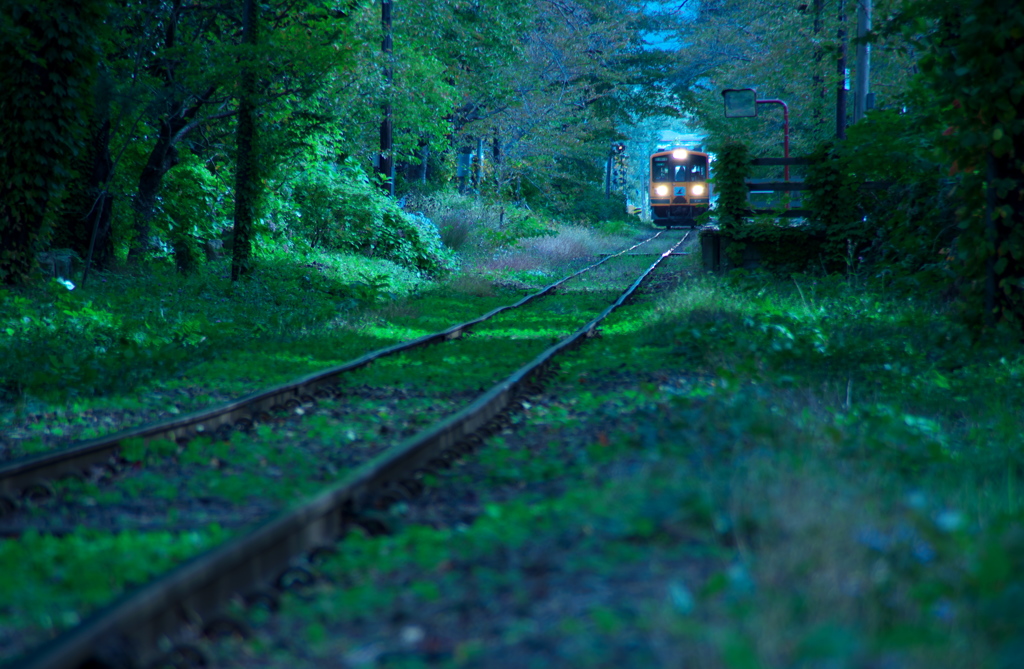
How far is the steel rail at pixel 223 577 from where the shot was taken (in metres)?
2.41

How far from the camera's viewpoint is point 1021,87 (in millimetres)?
7781

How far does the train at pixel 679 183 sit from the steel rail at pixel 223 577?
36174 millimetres

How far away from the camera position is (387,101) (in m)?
21.7

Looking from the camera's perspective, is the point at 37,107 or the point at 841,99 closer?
the point at 37,107

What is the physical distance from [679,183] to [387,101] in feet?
70.0

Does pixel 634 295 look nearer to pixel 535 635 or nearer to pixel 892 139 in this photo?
pixel 892 139

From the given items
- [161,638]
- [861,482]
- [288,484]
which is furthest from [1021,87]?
[161,638]

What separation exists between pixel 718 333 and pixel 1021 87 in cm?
336

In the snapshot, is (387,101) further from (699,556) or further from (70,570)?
(699,556)

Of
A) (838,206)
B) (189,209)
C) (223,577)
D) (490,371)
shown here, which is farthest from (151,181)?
(223,577)

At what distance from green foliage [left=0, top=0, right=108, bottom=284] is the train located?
3026 centimetres

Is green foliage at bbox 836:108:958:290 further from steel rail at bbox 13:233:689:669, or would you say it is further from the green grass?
the green grass

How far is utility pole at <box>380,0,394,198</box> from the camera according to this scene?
21.7 meters

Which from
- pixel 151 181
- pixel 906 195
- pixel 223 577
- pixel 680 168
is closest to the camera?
pixel 223 577
